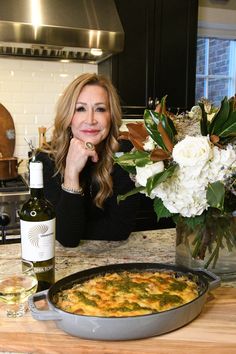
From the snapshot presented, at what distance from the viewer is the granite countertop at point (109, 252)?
124 cm

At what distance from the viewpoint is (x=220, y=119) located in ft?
3.15

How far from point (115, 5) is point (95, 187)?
1614 mm

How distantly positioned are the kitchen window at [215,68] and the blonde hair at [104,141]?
2.02 metres

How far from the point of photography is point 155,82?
120 inches

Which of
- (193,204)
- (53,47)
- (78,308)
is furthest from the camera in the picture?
(53,47)

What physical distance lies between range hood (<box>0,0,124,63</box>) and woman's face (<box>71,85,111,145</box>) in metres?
0.82

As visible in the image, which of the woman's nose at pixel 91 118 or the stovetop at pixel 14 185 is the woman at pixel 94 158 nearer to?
the woman's nose at pixel 91 118

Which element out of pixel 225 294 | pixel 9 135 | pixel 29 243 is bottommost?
pixel 225 294

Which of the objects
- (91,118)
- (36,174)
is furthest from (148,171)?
(91,118)

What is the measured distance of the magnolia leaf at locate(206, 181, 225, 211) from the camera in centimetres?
90

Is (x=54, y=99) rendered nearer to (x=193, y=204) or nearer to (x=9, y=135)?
(x=9, y=135)

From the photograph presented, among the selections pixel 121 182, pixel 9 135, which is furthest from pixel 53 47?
pixel 121 182

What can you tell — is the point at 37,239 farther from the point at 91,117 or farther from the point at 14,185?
the point at 14,185

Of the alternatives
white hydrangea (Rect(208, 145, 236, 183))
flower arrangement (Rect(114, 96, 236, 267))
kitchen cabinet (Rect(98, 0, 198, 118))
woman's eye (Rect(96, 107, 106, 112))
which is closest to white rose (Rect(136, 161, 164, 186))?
flower arrangement (Rect(114, 96, 236, 267))
